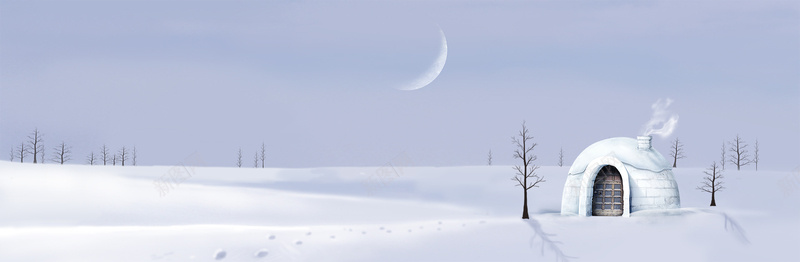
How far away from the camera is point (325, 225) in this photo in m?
24.3

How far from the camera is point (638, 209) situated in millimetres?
26422

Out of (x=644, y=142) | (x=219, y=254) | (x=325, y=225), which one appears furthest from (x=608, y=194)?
(x=219, y=254)

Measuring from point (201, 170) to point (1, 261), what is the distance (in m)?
27.3

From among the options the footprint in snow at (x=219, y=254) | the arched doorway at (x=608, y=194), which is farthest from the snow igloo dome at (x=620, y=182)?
the footprint in snow at (x=219, y=254)

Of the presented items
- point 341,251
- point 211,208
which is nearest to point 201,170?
point 211,208

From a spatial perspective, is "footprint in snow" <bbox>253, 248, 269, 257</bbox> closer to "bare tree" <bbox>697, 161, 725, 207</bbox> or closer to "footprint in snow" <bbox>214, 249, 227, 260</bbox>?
"footprint in snow" <bbox>214, 249, 227, 260</bbox>

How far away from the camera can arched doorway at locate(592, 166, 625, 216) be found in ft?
87.5

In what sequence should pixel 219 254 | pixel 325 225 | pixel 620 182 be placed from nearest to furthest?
pixel 219 254 < pixel 325 225 < pixel 620 182

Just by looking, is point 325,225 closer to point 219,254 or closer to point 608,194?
point 219,254

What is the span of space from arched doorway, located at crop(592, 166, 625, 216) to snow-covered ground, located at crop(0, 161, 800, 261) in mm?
1197

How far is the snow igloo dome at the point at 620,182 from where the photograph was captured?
86.3 feet

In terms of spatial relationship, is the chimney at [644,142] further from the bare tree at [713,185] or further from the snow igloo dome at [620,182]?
the bare tree at [713,185]

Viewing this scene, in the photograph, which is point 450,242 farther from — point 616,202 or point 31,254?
point 31,254

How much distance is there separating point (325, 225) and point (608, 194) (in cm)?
1107
